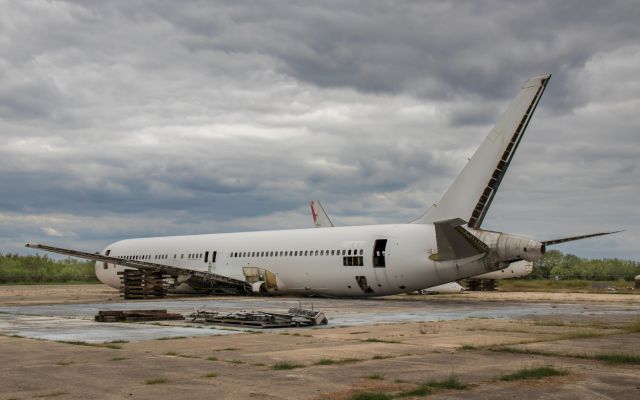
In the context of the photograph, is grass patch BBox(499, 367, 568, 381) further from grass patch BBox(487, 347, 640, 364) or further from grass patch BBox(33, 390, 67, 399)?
grass patch BBox(33, 390, 67, 399)

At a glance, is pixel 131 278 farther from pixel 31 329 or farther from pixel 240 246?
pixel 31 329

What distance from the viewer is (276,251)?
40312mm

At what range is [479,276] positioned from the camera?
169ft

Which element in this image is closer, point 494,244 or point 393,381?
point 393,381

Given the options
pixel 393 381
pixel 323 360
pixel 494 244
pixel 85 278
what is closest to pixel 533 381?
pixel 393 381

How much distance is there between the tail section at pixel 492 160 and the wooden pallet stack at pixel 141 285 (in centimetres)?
1909

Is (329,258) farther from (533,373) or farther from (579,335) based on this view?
(533,373)

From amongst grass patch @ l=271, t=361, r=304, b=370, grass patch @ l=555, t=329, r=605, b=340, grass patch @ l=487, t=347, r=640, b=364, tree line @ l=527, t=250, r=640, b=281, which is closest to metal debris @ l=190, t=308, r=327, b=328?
grass patch @ l=555, t=329, r=605, b=340

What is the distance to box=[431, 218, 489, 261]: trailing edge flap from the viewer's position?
1128 inches

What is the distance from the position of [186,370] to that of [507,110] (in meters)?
22.5

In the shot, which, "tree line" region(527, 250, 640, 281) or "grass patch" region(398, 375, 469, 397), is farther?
"tree line" region(527, 250, 640, 281)

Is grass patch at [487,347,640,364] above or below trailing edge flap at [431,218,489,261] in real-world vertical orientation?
below

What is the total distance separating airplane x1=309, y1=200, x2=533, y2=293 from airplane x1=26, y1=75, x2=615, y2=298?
10689mm

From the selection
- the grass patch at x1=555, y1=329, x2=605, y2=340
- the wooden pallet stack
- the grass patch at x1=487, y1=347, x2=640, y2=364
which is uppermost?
the wooden pallet stack
